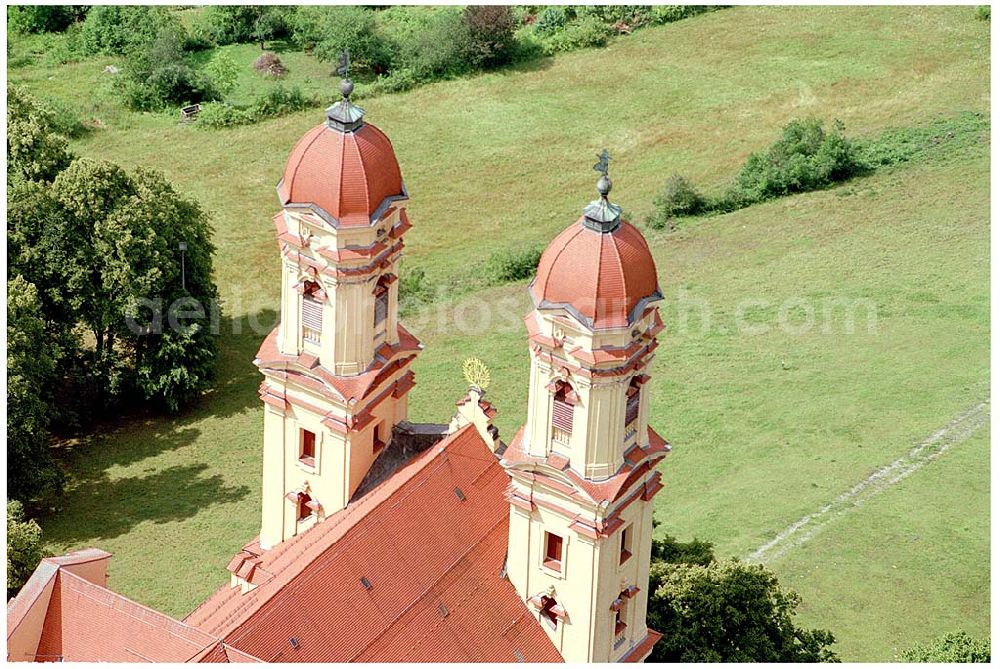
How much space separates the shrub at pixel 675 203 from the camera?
10294 centimetres

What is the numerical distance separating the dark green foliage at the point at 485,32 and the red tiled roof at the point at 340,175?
5926 cm

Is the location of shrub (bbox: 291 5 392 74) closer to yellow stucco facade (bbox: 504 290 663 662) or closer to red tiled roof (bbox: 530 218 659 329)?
yellow stucco facade (bbox: 504 290 663 662)

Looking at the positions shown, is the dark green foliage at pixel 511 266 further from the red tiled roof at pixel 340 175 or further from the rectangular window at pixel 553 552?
the rectangular window at pixel 553 552

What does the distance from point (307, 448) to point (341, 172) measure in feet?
32.2

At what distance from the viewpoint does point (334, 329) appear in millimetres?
60562

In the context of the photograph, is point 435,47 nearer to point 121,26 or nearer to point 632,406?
point 121,26

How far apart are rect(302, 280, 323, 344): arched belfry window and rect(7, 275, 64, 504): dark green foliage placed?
723 inches

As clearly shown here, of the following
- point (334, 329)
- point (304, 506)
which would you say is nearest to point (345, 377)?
point (334, 329)

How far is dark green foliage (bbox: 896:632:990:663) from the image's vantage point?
65.6 metres

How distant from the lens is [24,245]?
8125 cm

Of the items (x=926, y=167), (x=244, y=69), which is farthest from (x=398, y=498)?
(x=244, y=69)

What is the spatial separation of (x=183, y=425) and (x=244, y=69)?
38.4 metres

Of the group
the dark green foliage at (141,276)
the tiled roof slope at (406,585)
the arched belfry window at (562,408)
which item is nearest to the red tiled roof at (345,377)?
the tiled roof slope at (406,585)

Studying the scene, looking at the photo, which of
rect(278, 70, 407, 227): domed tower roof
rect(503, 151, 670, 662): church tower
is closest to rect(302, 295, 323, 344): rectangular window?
rect(278, 70, 407, 227): domed tower roof
